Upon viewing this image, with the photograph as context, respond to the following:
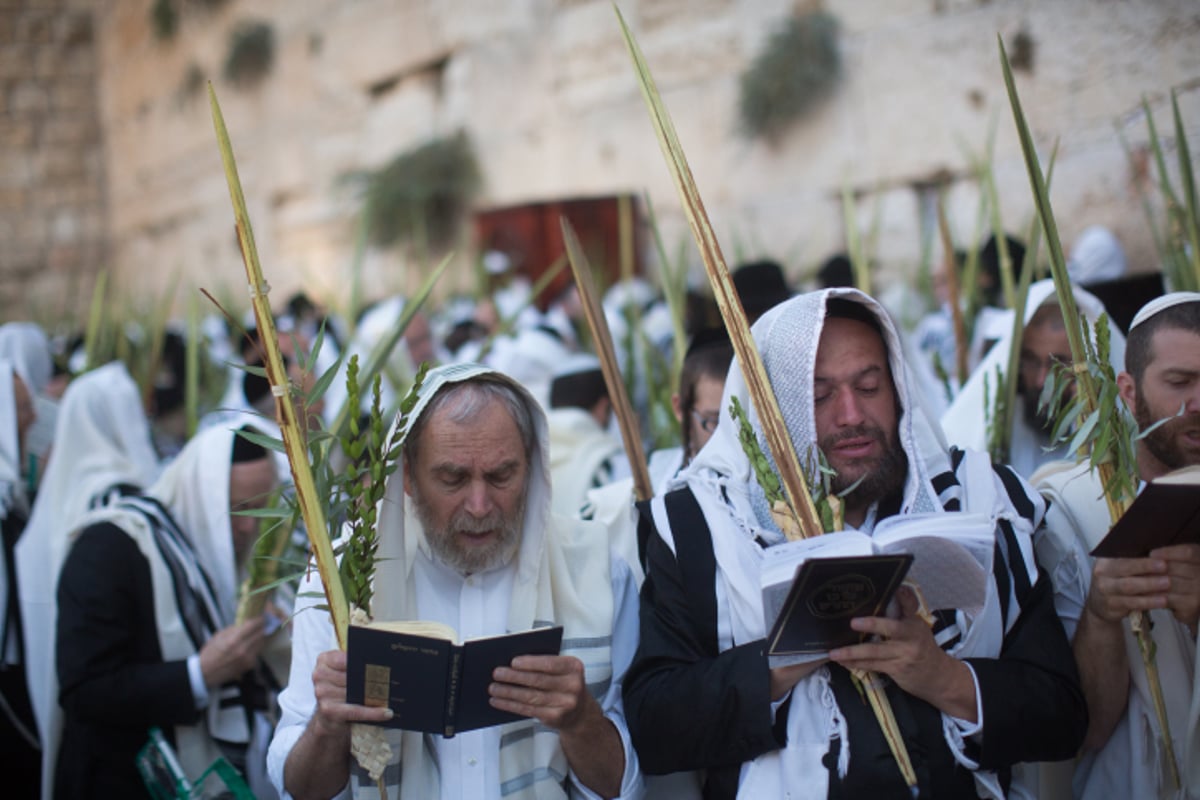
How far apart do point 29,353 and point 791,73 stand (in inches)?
227

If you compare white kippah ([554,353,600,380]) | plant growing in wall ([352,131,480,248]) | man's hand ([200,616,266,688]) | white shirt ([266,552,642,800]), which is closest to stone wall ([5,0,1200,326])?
plant growing in wall ([352,131,480,248])

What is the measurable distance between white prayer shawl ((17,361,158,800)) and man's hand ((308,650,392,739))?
1.63 metres

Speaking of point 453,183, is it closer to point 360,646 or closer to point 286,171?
point 286,171

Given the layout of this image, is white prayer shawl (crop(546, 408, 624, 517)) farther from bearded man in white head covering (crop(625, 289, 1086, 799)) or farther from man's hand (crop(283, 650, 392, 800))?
man's hand (crop(283, 650, 392, 800))

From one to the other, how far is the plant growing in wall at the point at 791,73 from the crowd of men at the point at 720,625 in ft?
20.8

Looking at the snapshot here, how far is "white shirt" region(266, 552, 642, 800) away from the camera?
6.98ft

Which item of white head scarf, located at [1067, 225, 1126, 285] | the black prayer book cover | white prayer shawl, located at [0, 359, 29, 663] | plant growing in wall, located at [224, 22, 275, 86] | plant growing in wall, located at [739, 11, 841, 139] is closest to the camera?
the black prayer book cover

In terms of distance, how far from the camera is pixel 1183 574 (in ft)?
6.28

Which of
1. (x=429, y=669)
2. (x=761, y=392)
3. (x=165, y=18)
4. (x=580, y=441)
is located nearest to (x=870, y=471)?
(x=761, y=392)

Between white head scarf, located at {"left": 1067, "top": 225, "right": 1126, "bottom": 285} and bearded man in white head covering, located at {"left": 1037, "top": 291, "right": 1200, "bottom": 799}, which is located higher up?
white head scarf, located at {"left": 1067, "top": 225, "right": 1126, "bottom": 285}

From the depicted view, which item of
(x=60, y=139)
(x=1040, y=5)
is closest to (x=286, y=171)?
(x=60, y=139)

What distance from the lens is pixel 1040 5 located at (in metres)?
6.90

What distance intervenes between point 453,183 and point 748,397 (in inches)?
401

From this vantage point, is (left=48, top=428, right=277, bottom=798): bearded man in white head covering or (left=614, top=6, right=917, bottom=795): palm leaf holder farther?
(left=48, top=428, right=277, bottom=798): bearded man in white head covering
